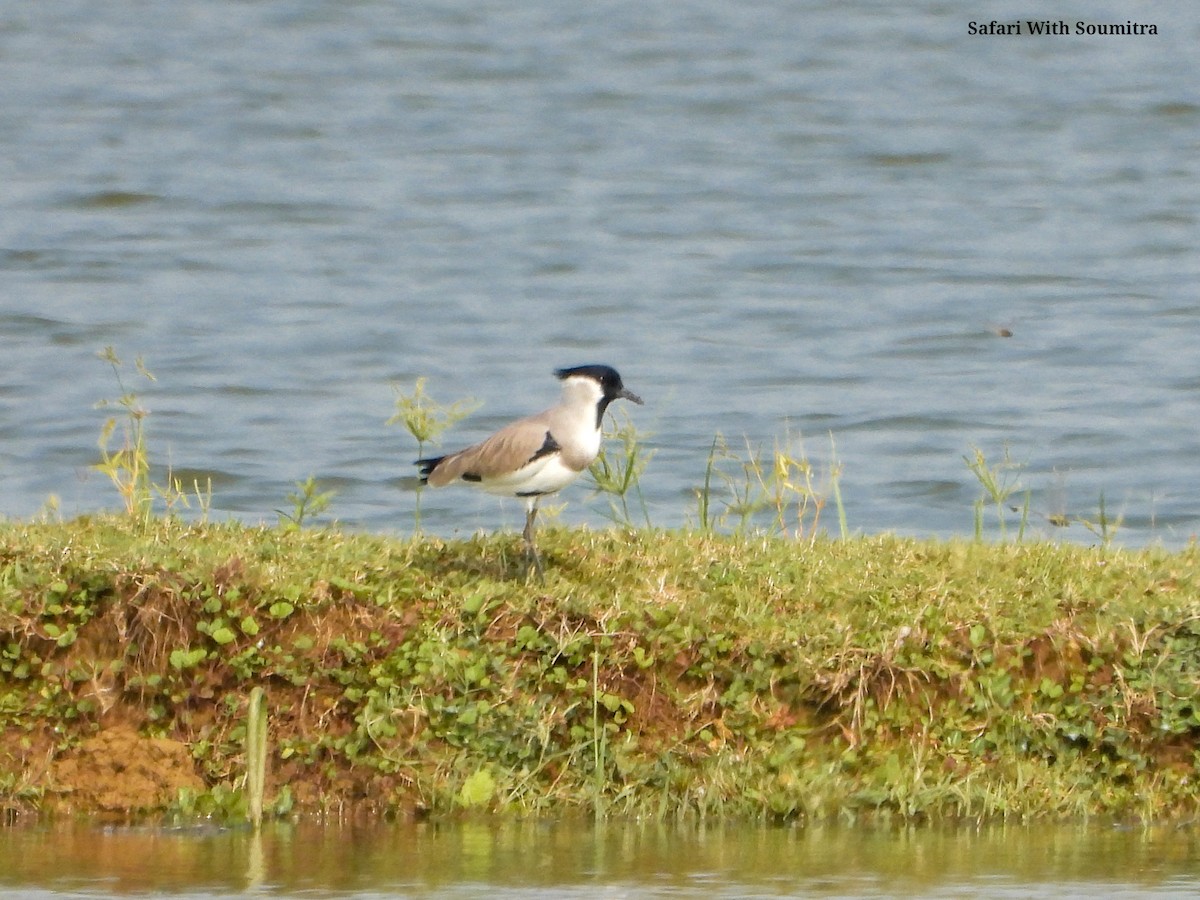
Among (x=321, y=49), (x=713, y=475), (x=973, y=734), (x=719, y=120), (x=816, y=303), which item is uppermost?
(x=321, y=49)

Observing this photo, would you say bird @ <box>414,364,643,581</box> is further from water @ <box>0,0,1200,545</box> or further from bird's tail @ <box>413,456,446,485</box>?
water @ <box>0,0,1200,545</box>

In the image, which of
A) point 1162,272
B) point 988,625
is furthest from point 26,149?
point 988,625

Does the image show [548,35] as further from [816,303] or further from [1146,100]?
[816,303]

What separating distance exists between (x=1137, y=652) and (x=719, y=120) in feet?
52.0

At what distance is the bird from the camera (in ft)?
22.7

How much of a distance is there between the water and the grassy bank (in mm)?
3431

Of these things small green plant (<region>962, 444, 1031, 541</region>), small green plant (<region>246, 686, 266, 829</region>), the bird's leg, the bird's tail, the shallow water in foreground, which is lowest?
the shallow water in foreground

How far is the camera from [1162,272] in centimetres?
1691

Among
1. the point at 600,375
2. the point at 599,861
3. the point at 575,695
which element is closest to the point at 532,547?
the point at 575,695

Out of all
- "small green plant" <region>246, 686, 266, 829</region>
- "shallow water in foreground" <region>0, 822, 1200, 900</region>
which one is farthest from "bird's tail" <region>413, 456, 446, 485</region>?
"shallow water in foreground" <region>0, 822, 1200, 900</region>

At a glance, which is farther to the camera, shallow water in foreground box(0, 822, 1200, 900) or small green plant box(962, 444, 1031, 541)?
small green plant box(962, 444, 1031, 541)

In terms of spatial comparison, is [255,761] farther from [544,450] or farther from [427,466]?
[427,466]

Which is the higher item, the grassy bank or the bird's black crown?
the bird's black crown

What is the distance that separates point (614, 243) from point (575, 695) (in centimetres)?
1171
